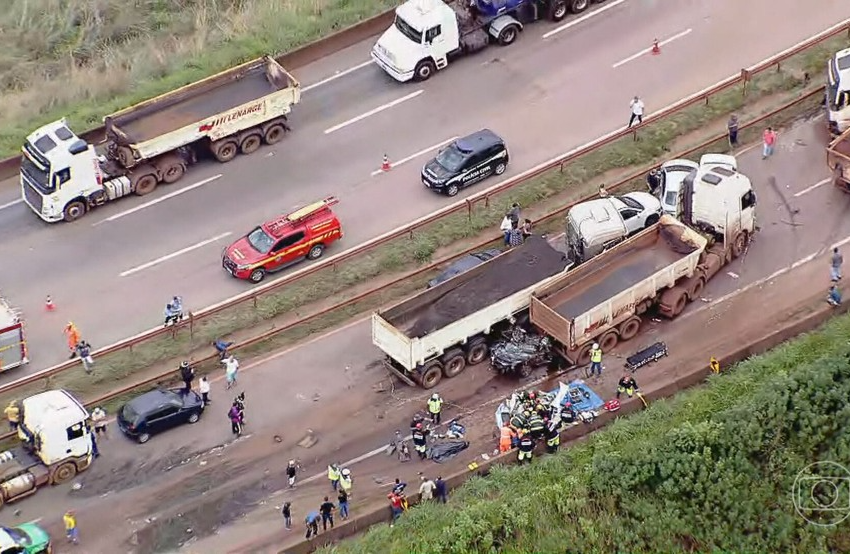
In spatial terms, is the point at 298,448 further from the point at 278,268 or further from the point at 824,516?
the point at 824,516

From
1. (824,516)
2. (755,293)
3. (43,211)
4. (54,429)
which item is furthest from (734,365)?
(43,211)

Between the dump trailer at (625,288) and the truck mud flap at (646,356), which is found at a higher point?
the dump trailer at (625,288)

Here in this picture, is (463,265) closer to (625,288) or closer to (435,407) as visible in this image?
(625,288)

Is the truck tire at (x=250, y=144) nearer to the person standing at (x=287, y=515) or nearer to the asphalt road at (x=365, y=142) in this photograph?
the asphalt road at (x=365, y=142)

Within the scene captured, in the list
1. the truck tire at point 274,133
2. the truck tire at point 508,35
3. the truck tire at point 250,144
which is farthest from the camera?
the truck tire at point 508,35

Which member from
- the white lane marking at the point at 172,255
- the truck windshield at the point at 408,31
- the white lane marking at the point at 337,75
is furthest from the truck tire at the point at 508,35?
the white lane marking at the point at 172,255

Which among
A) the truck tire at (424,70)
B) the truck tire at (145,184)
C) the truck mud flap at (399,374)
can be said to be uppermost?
the truck tire at (424,70)

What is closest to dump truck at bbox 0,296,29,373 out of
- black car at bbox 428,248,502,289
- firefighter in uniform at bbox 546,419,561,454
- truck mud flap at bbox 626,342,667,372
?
black car at bbox 428,248,502,289
